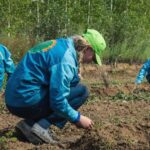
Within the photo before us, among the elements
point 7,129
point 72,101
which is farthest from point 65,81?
point 7,129

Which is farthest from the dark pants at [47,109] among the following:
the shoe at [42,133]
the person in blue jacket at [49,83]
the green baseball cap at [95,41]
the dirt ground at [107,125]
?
the green baseball cap at [95,41]

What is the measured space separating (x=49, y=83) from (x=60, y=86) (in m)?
0.28

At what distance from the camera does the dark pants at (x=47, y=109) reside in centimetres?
635

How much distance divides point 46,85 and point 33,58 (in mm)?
335

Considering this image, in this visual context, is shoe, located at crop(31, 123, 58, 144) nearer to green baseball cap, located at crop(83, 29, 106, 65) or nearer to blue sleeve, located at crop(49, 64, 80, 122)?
blue sleeve, located at crop(49, 64, 80, 122)

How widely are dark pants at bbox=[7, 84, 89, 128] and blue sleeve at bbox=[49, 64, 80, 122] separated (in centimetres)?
37

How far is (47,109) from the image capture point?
21.1ft

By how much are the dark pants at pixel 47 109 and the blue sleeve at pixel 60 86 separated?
365 millimetres

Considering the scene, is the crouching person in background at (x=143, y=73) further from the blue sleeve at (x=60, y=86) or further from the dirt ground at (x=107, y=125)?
the blue sleeve at (x=60, y=86)

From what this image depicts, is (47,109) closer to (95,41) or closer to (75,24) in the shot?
(95,41)

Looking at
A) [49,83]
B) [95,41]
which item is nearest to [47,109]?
[49,83]

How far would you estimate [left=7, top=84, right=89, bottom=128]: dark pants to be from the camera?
635 cm

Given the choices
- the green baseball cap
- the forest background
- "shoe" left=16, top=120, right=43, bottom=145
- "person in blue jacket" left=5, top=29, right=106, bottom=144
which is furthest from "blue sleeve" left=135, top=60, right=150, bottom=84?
the forest background

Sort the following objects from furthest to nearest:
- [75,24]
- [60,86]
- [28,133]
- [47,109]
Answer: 1. [75,24]
2. [28,133]
3. [47,109]
4. [60,86]
